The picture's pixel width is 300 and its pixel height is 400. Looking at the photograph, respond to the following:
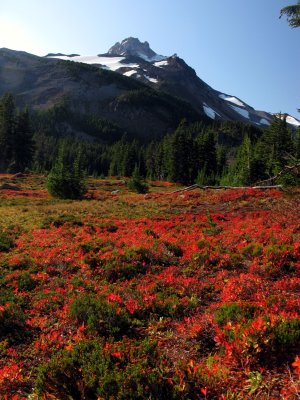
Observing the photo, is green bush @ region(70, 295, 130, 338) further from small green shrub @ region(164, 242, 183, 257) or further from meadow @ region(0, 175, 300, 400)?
small green shrub @ region(164, 242, 183, 257)

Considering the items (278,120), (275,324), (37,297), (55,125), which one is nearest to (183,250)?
(37,297)

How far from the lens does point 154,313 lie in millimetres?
9250

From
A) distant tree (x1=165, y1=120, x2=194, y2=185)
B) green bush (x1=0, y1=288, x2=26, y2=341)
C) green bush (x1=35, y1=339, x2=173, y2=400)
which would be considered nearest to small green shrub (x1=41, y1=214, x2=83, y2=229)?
green bush (x1=0, y1=288, x2=26, y2=341)

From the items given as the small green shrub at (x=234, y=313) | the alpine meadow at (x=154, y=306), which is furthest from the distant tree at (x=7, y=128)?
the small green shrub at (x=234, y=313)


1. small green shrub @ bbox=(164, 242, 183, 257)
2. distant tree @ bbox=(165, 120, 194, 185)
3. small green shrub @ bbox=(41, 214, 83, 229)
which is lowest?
small green shrub @ bbox=(41, 214, 83, 229)

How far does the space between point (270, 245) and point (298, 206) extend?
728 cm

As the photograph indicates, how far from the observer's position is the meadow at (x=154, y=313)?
19.5ft

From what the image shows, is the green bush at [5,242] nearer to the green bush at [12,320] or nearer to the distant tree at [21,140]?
the green bush at [12,320]

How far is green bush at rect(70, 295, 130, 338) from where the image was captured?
8.31m

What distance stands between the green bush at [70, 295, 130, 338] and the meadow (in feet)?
0.11

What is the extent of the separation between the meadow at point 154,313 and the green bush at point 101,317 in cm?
3

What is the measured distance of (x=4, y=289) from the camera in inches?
450

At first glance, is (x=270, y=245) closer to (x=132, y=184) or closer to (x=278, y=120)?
(x=132, y=184)

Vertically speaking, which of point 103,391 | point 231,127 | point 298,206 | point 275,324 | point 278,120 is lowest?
point 103,391
